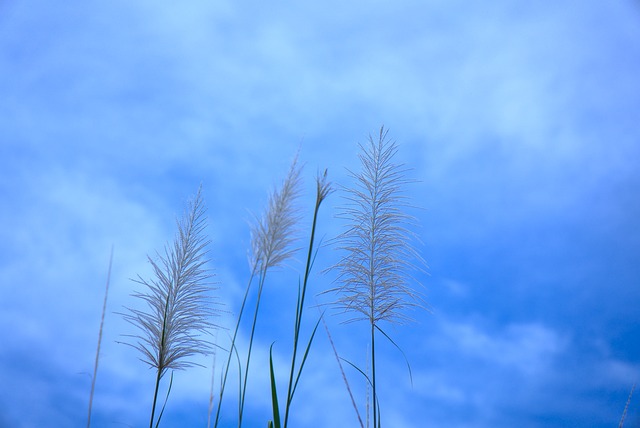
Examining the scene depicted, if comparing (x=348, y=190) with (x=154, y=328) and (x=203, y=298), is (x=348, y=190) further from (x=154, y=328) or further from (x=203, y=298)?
(x=154, y=328)

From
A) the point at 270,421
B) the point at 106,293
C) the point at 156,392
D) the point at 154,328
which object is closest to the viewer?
the point at 270,421

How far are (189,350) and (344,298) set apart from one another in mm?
625

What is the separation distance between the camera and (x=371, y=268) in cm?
222

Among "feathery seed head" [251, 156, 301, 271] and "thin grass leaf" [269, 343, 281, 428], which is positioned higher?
"feathery seed head" [251, 156, 301, 271]

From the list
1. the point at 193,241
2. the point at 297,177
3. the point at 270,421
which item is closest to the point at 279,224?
the point at 297,177

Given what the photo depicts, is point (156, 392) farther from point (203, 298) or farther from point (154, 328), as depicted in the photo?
point (203, 298)

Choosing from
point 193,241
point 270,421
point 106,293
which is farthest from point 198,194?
point 270,421

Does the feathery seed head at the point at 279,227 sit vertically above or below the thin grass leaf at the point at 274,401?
above

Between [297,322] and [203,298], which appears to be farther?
[203,298]

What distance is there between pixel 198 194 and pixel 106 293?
0.54 m

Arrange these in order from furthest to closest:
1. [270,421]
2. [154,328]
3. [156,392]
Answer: [154,328] → [156,392] → [270,421]

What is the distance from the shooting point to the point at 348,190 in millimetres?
2334

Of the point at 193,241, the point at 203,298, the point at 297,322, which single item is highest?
the point at 193,241

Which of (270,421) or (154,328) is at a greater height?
(154,328)
